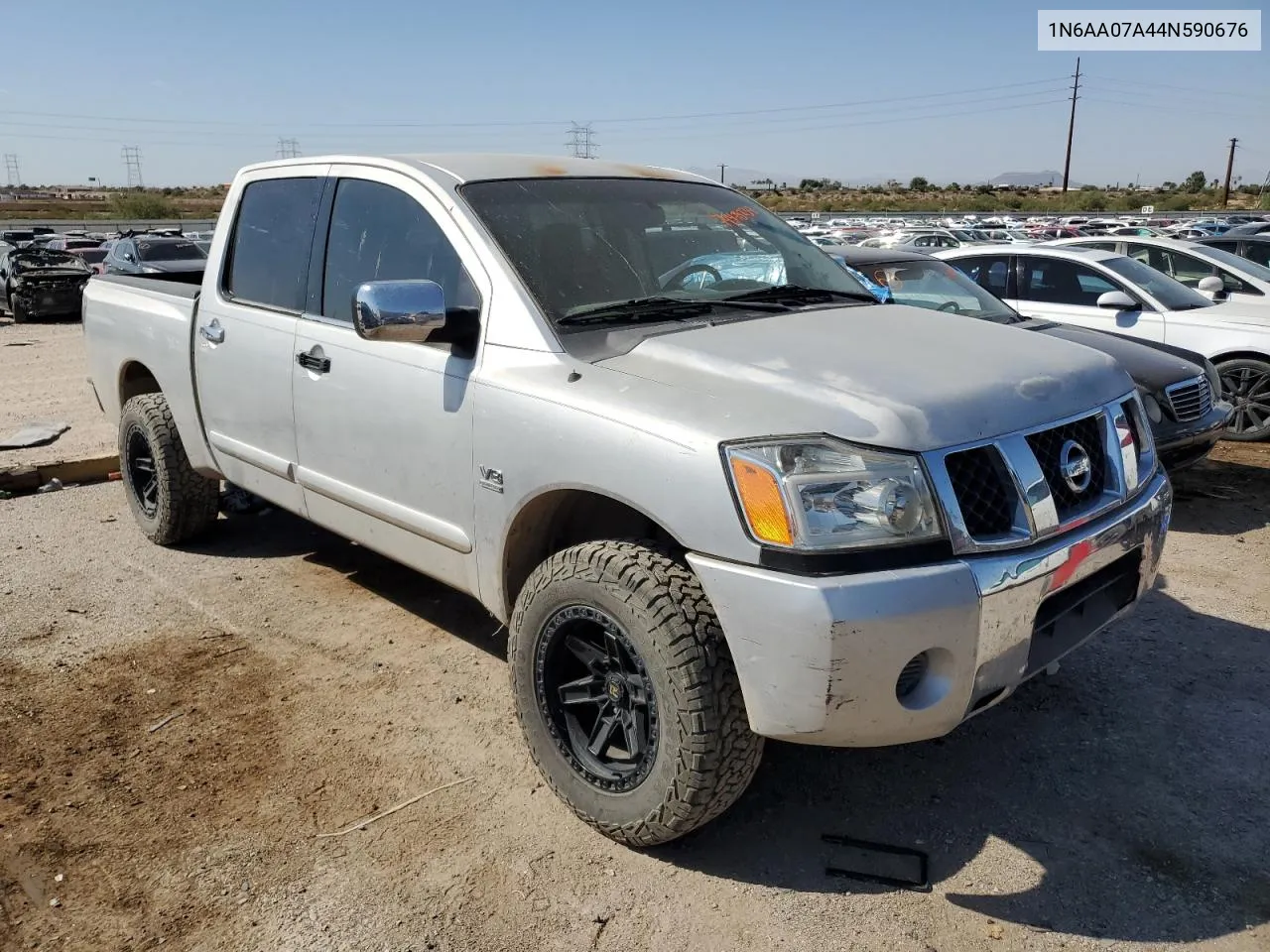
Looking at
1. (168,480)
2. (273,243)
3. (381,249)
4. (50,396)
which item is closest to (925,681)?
(381,249)

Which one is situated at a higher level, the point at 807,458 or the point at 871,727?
the point at 807,458

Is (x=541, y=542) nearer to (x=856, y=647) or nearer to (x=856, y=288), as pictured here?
(x=856, y=647)

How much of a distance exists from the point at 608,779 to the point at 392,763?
2.88ft

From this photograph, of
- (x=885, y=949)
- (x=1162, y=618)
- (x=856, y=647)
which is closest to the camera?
(x=856, y=647)

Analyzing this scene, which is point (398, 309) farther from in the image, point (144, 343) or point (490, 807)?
point (144, 343)

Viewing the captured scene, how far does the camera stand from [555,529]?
3.16 m

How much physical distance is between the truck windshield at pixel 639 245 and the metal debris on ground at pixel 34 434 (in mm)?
6371

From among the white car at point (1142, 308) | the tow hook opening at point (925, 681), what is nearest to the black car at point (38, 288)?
the white car at point (1142, 308)

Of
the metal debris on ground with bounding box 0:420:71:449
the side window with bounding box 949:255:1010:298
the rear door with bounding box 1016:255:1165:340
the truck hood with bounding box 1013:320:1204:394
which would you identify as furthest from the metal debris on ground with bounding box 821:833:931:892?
the metal debris on ground with bounding box 0:420:71:449

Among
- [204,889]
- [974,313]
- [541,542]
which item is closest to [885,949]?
[541,542]

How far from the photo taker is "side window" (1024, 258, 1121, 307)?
27.3 feet

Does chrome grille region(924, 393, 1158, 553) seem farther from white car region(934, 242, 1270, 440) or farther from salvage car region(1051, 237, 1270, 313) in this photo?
salvage car region(1051, 237, 1270, 313)

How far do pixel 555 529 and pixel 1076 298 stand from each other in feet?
22.2

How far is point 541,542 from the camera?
3.18 metres
